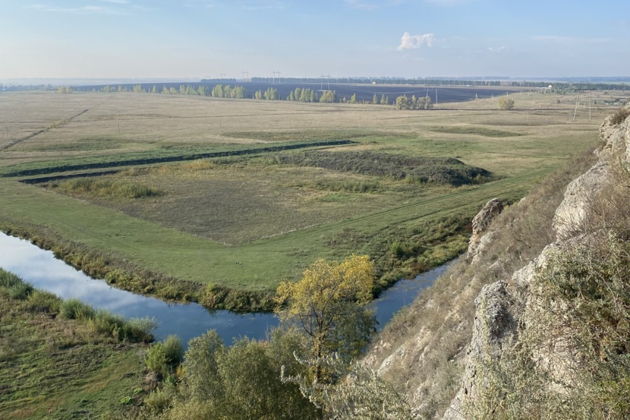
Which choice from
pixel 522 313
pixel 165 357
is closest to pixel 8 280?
pixel 165 357

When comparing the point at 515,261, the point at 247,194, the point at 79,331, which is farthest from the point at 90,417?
the point at 247,194

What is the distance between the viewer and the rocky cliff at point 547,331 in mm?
5848

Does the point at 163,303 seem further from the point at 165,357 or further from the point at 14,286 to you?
the point at 14,286

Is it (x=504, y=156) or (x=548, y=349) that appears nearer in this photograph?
(x=548, y=349)

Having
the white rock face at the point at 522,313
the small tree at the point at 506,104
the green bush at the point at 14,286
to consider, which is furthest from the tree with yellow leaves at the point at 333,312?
the small tree at the point at 506,104

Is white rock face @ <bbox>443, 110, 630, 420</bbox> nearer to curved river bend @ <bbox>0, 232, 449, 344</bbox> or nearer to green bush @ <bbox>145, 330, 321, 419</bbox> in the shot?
green bush @ <bbox>145, 330, 321, 419</bbox>

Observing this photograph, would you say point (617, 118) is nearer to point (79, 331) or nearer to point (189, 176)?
point (79, 331)

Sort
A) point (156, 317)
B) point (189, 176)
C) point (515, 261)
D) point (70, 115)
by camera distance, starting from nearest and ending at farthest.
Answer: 1. point (515, 261)
2. point (156, 317)
3. point (189, 176)
4. point (70, 115)

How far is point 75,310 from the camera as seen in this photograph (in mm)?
31016

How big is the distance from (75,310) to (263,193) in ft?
116

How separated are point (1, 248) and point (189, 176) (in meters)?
32.4

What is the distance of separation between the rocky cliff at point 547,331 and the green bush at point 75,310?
22986 mm

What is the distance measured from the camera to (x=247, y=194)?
209 feet

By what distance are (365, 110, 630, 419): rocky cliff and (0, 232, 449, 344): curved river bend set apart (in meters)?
17.6
